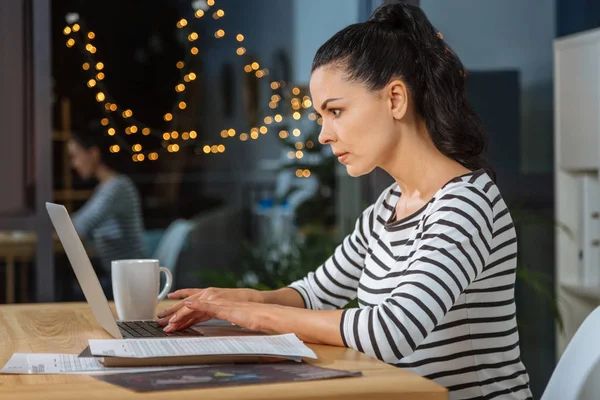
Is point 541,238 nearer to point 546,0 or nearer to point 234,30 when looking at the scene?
point 546,0

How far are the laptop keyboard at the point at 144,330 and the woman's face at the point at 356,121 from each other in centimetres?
40

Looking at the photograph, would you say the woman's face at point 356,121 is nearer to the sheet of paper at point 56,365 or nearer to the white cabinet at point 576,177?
the sheet of paper at point 56,365

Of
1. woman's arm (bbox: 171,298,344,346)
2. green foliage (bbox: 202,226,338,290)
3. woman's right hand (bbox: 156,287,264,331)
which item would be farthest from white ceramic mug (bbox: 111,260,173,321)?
green foliage (bbox: 202,226,338,290)

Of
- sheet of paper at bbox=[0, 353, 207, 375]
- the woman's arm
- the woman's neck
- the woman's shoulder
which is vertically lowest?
sheet of paper at bbox=[0, 353, 207, 375]

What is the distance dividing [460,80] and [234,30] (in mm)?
1992

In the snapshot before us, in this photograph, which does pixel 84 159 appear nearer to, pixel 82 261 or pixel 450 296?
pixel 82 261

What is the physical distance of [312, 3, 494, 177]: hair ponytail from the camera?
4.99ft

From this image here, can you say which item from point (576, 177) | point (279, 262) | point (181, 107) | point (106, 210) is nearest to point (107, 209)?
point (106, 210)

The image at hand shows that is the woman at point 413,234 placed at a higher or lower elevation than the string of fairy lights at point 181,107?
lower

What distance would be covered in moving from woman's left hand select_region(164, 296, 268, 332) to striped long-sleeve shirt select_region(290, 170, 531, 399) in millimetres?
128

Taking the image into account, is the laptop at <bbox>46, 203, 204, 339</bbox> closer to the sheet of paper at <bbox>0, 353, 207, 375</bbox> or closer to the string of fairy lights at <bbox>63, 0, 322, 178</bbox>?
the sheet of paper at <bbox>0, 353, 207, 375</bbox>

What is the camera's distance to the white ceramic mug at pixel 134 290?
62.9 inches

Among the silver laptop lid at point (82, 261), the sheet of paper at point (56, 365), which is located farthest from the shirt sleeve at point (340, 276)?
the sheet of paper at point (56, 365)

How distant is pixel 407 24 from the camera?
62.5 inches
